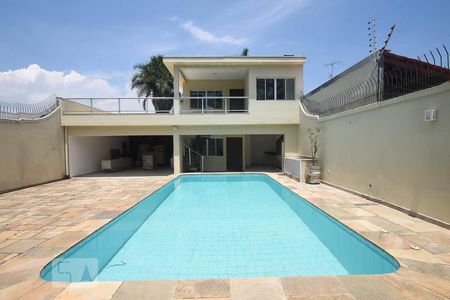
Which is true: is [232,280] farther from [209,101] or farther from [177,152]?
[209,101]

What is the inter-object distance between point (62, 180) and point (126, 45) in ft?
25.7

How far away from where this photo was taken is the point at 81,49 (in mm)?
12328

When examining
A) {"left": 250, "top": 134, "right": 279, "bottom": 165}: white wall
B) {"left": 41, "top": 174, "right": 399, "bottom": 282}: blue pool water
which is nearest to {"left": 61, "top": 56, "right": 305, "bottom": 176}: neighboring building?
{"left": 250, "top": 134, "right": 279, "bottom": 165}: white wall

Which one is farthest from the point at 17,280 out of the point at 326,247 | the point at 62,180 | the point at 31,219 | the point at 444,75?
the point at 62,180

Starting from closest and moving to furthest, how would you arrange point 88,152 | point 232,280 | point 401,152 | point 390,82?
point 232,280, point 401,152, point 390,82, point 88,152

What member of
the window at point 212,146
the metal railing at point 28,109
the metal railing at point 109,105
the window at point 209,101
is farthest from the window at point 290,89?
the metal railing at point 28,109

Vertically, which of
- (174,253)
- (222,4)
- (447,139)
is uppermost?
(222,4)

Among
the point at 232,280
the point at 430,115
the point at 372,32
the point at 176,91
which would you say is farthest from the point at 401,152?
the point at 176,91

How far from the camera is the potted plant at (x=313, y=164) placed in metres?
10.6

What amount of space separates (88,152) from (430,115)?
16718mm

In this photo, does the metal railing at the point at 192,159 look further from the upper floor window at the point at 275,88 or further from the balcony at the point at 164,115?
the upper floor window at the point at 275,88

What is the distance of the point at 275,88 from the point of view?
48.0 ft

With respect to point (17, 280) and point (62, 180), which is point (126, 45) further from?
point (17, 280)

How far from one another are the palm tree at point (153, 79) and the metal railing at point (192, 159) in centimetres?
811
